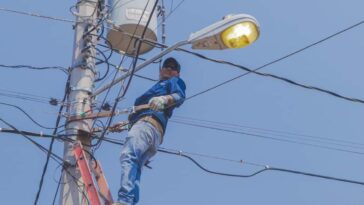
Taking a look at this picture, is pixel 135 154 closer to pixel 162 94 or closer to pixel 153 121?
pixel 153 121

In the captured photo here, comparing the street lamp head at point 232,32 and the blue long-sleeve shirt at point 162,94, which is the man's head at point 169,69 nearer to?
the blue long-sleeve shirt at point 162,94

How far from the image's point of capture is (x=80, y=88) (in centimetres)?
829

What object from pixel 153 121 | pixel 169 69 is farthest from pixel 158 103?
pixel 169 69

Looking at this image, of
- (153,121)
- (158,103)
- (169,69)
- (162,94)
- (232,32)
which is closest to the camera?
(232,32)

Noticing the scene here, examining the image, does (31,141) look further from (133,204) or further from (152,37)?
(152,37)

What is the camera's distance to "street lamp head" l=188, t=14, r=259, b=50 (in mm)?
7145

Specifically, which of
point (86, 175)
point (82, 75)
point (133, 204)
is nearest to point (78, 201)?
point (86, 175)

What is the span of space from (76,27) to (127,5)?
2.53 feet

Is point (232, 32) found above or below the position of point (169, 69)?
below

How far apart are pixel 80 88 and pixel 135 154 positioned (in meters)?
1.28

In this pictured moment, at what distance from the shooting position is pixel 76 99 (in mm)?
8203

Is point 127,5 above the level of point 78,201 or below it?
above

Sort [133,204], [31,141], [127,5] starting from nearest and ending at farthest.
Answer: [133,204] < [31,141] < [127,5]

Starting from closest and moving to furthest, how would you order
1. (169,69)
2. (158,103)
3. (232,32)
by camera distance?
1. (232,32)
2. (158,103)
3. (169,69)
